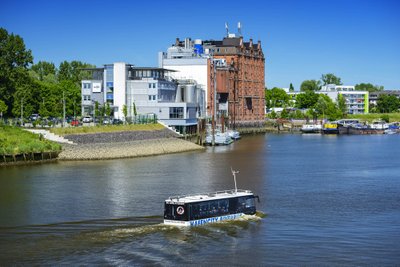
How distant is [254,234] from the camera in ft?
124

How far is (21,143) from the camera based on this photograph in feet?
244

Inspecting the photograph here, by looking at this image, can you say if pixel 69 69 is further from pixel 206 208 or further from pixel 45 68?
pixel 206 208

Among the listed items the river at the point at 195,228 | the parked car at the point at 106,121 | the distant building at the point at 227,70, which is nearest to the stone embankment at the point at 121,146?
the river at the point at 195,228

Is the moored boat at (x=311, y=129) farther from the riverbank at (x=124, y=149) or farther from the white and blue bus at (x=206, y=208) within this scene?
the white and blue bus at (x=206, y=208)

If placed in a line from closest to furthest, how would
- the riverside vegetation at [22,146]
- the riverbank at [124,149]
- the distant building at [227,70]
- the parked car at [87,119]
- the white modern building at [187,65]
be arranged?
the riverside vegetation at [22,146] → the riverbank at [124,149] → the parked car at [87,119] → the white modern building at [187,65] → the distant building at [227,70]

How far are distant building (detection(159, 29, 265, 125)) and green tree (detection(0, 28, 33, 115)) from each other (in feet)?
101

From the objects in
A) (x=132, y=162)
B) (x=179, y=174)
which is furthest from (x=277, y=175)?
(x=132, y=162)

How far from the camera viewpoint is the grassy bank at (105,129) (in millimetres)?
83000

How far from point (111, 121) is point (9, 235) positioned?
213 feet

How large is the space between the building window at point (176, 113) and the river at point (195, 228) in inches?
1450

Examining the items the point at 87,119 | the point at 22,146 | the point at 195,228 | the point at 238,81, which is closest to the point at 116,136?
the point at 22,146

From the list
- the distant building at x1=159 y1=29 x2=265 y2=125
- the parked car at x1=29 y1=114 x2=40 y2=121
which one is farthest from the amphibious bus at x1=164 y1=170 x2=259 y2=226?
the distant building at x1=159 y1=29 x2=265 y2=125

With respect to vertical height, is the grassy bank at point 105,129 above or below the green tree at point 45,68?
below

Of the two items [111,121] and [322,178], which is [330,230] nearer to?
[322,178]
